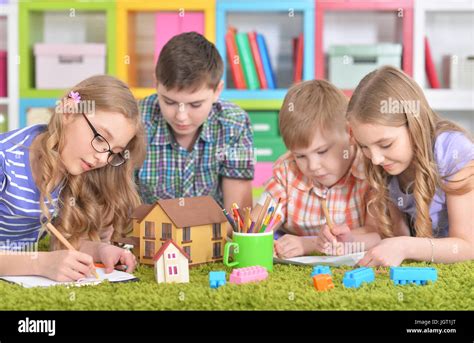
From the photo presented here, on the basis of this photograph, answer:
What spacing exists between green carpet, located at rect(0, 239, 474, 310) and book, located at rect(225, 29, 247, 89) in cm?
200

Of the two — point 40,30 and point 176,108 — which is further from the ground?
point 40,30

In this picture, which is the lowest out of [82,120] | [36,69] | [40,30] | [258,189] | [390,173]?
[258,189]

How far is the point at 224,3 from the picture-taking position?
9.61 ft

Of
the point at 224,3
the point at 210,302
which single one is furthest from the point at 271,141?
the point at 210,302

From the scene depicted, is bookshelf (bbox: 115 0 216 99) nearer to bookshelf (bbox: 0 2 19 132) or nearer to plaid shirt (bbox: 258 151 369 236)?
bookshelf (bbox: 0 2 19 132)

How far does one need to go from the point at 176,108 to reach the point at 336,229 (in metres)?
0.58

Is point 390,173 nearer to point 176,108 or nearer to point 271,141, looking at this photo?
point 176,108

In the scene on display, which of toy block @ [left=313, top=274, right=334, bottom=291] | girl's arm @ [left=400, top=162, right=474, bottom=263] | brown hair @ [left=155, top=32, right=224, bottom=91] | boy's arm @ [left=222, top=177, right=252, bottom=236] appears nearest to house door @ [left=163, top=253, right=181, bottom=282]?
toy block @ [left=313, top=274, right=334, bottom=291]

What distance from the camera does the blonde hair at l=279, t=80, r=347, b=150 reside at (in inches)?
→ 56.9

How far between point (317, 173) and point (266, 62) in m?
1.56

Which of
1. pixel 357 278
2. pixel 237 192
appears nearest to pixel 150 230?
pixel 357 278

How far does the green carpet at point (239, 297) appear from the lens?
37.0 inches

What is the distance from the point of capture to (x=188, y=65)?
166 centimetres
